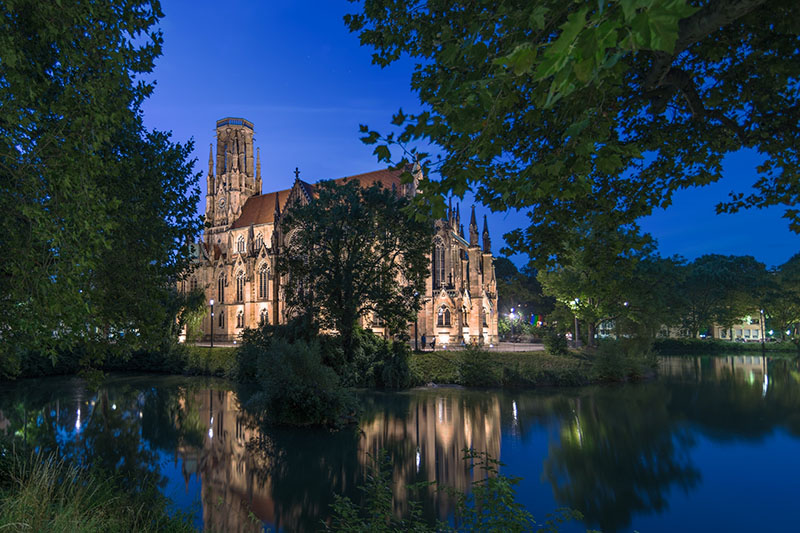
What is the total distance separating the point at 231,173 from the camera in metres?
61.2

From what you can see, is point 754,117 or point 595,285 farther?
point 595,285

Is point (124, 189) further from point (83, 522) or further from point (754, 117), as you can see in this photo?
point (754, 117)

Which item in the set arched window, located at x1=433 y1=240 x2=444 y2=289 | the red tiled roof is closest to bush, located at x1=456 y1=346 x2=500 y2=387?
arched window, located at x1=433 y1=240 x2=444 y2=289

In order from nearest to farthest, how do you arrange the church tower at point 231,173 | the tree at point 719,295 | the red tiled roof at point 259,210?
the red tiled roof at point 259,210 < the tree at point 719,295 < the church tower at point 231,173

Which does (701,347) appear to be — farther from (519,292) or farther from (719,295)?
(519,292)

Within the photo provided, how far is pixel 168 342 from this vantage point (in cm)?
3334

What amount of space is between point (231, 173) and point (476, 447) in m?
55.6

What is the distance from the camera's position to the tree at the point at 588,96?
6.51 feet

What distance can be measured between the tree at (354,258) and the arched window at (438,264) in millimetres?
14734

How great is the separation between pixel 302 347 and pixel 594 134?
1501cm

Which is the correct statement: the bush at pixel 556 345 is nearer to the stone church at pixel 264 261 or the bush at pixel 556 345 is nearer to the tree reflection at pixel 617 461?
the stone church at pixel 264 261

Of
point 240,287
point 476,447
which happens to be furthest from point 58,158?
point 240,287

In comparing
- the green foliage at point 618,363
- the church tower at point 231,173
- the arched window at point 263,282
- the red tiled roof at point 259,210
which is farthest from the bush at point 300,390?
the church tower at point 231,173

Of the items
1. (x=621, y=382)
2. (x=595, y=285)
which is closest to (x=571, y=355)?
(x=621, y=382)
